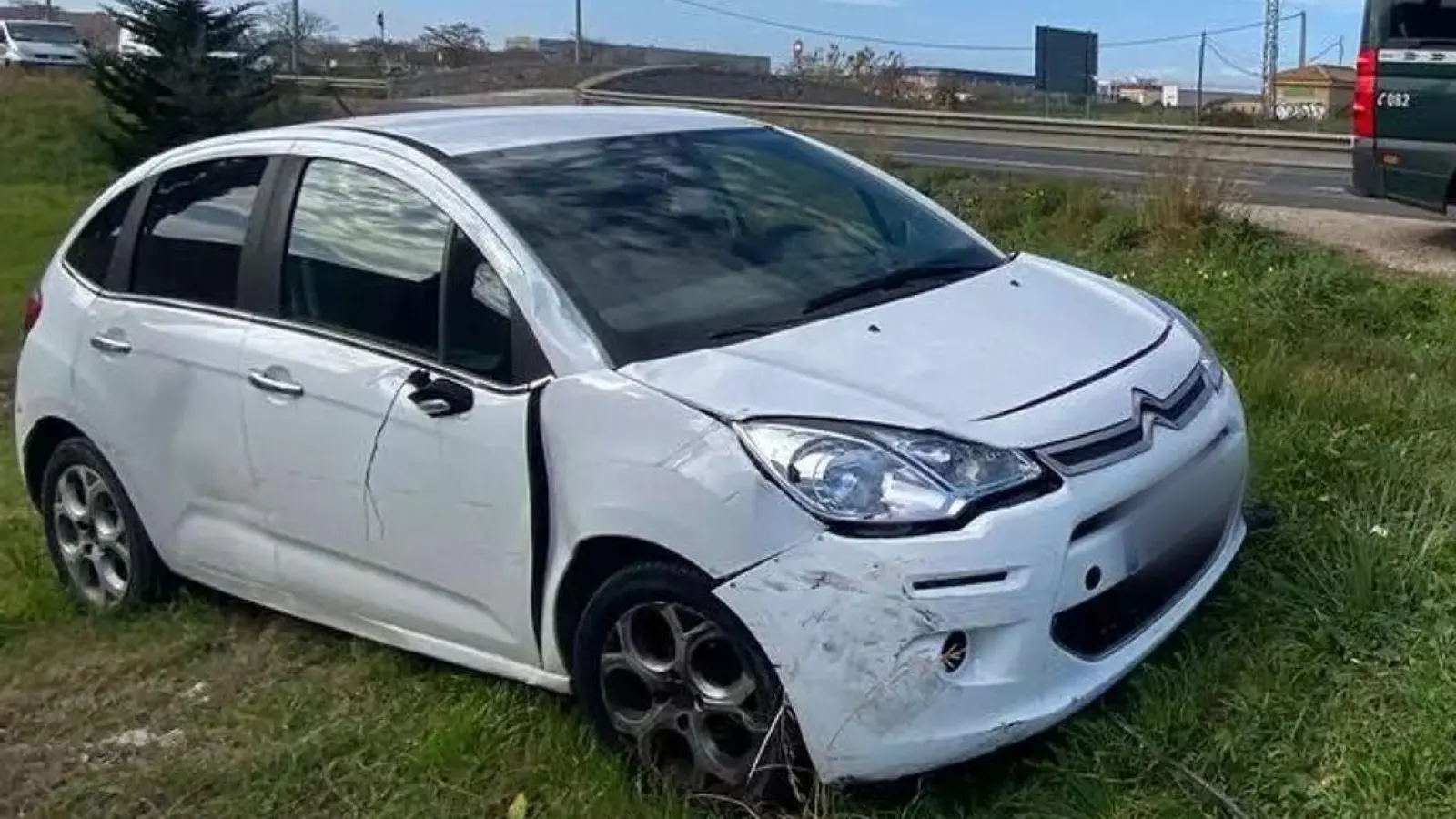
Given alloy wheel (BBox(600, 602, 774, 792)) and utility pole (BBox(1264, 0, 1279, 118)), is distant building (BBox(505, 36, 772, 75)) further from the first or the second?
alloy wheel (BBox(600, 602, 774, 792))

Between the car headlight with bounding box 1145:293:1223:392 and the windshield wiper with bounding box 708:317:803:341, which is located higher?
the windshield wiper with bounding box 708:317:803:341

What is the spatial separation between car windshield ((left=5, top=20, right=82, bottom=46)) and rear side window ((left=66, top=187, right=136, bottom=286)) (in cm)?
4240

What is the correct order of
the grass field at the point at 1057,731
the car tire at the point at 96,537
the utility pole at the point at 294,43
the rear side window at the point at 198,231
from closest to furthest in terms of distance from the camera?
the grass field at the point at 1057,731 → the rear side window at the point at 198,231 → the car tire at the point at 96,537 → the utility pole at the point at 294,43

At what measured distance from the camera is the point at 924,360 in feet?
12.1

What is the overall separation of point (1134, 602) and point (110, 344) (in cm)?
319

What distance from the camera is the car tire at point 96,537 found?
16.7ft

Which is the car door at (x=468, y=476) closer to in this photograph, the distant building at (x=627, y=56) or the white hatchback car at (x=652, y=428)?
the white hatchback car at (x=652, y=428)

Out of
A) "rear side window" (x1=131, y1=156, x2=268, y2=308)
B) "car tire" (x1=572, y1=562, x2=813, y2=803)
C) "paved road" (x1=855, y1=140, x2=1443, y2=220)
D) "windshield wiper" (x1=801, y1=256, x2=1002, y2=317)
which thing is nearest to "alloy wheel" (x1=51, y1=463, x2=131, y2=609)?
"rear side window" (x1=131, y1=156, x2=268, y2=308)

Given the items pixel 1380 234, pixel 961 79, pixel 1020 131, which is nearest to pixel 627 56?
pixel 961 79

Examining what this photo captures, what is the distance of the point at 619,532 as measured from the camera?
355 cm

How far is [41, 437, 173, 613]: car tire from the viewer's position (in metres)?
5.10

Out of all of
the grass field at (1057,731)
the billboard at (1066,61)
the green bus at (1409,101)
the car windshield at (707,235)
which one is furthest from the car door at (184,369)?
the billboard at (1066,61)

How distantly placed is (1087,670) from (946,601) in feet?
1.45

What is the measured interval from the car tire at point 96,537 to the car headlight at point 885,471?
258 cm
